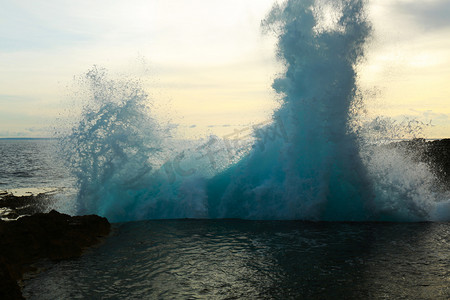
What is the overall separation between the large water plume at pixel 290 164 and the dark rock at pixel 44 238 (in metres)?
2.32

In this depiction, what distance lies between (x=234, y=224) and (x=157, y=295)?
4670mm

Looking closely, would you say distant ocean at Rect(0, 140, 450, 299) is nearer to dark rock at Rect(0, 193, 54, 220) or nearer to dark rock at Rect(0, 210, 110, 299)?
dark rock at Rect(0, 210, 110, 299)

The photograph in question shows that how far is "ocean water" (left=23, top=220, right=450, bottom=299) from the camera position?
4.96 metres

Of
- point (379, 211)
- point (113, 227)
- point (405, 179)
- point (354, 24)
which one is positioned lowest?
point (113, 227)

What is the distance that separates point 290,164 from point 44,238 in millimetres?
6667

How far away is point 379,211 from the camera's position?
9844 millimetres

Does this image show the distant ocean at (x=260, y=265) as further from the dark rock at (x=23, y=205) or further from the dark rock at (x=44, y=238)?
the dark rock at (x=23, y=205)

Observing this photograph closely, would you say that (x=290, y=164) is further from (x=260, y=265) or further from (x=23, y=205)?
(x=23, y=205)

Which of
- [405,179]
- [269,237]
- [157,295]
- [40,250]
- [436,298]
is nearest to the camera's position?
[436,298]

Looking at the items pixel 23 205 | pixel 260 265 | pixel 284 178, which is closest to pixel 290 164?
pixel 284 178

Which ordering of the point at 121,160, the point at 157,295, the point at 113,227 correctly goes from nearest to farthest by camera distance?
the point at 157,295 < the point at 113,227 < the point at 121,160

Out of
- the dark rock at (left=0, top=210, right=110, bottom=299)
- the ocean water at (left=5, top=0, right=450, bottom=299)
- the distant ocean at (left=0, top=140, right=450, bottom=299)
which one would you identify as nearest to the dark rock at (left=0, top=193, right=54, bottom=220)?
the ocean water at (left=5, top=0, right=450, bottom=299)

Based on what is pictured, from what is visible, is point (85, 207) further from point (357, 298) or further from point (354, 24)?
point (354, 24)

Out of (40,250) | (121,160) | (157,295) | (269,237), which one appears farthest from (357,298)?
(121,160)
